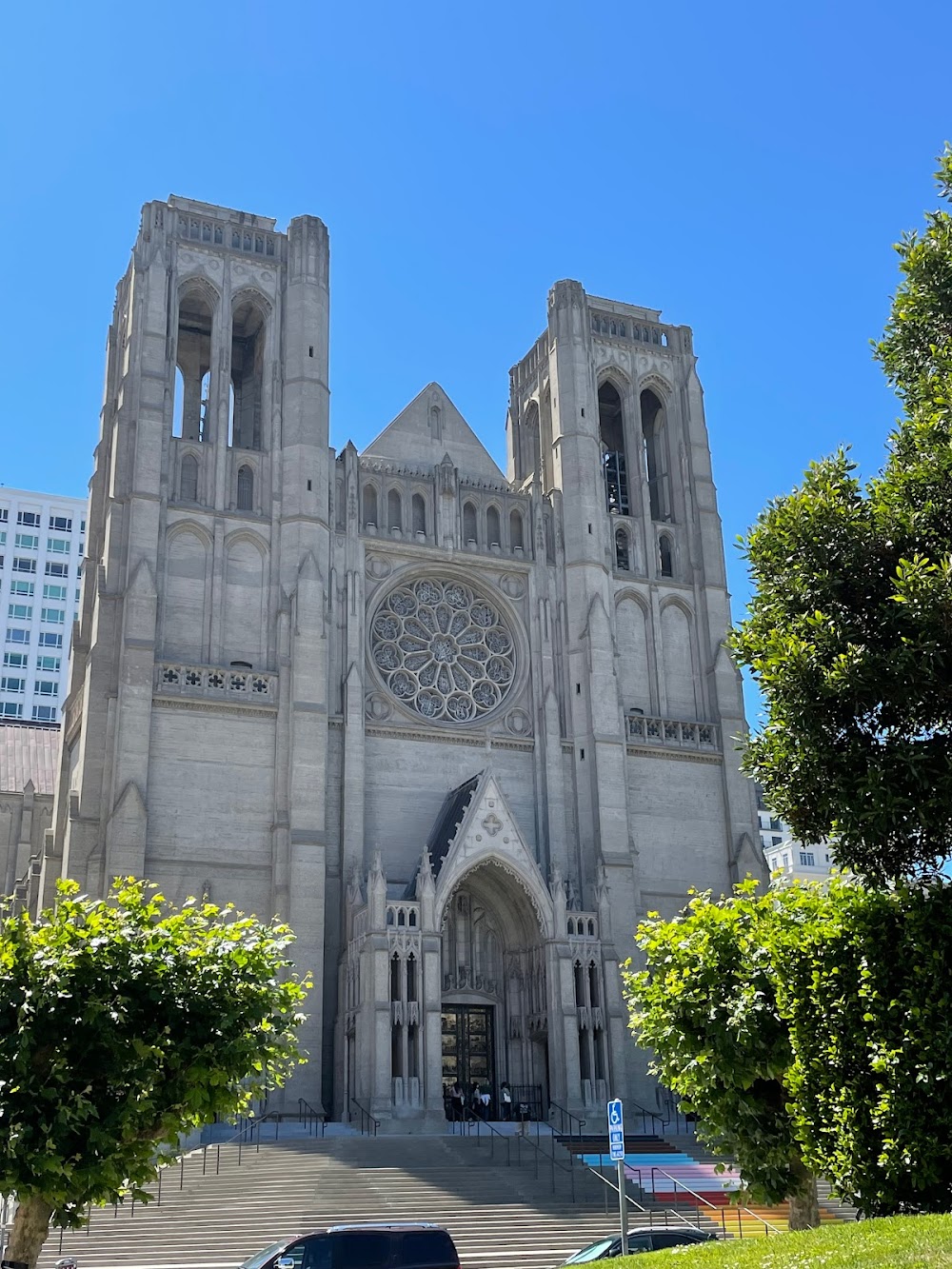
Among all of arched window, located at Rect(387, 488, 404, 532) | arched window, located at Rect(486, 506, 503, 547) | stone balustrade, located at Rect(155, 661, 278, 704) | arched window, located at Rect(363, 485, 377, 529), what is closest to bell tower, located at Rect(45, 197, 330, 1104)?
stone balustrade, located at Rect(155, 661, 278, 704)

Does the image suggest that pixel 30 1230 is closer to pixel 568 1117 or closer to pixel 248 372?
pixel 568 1117

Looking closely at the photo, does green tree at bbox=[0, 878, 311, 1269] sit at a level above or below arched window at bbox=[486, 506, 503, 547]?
below

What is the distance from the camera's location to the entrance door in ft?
128

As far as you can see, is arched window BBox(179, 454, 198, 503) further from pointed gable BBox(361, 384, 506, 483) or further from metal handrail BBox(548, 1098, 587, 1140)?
metal handrail BBox(548, 1098, 587, 1140)

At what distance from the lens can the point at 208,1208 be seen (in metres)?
26.3

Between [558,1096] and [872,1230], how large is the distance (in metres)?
24.8

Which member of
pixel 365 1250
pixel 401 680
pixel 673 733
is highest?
pixel 401 680

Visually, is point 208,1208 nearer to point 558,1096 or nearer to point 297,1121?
point 297,1121

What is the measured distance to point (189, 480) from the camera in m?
43.1

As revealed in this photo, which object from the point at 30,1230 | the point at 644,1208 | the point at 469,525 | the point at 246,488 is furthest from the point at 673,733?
the point at 30,1230

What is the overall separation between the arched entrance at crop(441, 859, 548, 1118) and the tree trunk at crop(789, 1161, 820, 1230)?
19636 millimetres

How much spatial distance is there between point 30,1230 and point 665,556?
1445 inches

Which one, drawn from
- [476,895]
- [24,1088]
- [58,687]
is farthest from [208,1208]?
[58,687]

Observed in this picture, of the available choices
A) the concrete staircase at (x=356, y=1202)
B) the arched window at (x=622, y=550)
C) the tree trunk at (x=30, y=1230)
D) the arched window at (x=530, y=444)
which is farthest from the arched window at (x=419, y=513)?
the tree trunk at (x=30, y=1230)
